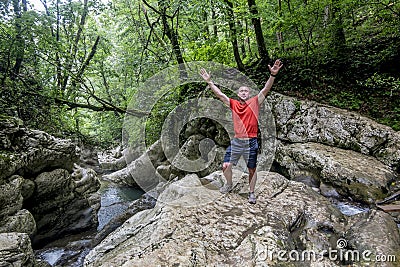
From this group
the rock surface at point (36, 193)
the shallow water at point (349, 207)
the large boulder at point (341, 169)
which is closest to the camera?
the shallow water at point (349, 207)

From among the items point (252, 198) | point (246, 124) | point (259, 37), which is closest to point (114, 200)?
point (252, 198)

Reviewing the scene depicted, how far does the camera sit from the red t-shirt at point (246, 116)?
4.21 meters

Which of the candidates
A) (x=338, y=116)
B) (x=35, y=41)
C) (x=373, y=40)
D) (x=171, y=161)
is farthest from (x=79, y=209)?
(x=373, y=40)

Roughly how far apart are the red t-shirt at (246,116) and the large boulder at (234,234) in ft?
4.40

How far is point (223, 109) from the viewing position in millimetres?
10875

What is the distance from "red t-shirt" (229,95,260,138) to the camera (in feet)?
13.8

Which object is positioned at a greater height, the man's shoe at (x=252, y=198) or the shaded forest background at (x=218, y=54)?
the shaded forest background at (x=218, y=54)

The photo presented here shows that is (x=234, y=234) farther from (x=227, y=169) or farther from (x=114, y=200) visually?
(x=114, y=200)

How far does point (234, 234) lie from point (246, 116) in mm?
1896

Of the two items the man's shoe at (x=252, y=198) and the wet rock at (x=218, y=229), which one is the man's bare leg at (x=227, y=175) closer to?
the wet rock at (x=218, y=229)

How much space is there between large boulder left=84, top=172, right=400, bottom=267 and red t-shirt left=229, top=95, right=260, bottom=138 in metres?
1.34

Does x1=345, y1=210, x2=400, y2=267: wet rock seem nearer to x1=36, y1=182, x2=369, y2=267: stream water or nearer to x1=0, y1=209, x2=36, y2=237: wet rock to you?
x1=36, y1=182, x2=369, y2=267: stream water

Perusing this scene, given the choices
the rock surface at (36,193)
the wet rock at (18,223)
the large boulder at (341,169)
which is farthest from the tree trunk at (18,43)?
the large boulder at (341,169)

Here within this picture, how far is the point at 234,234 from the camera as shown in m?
3.67
